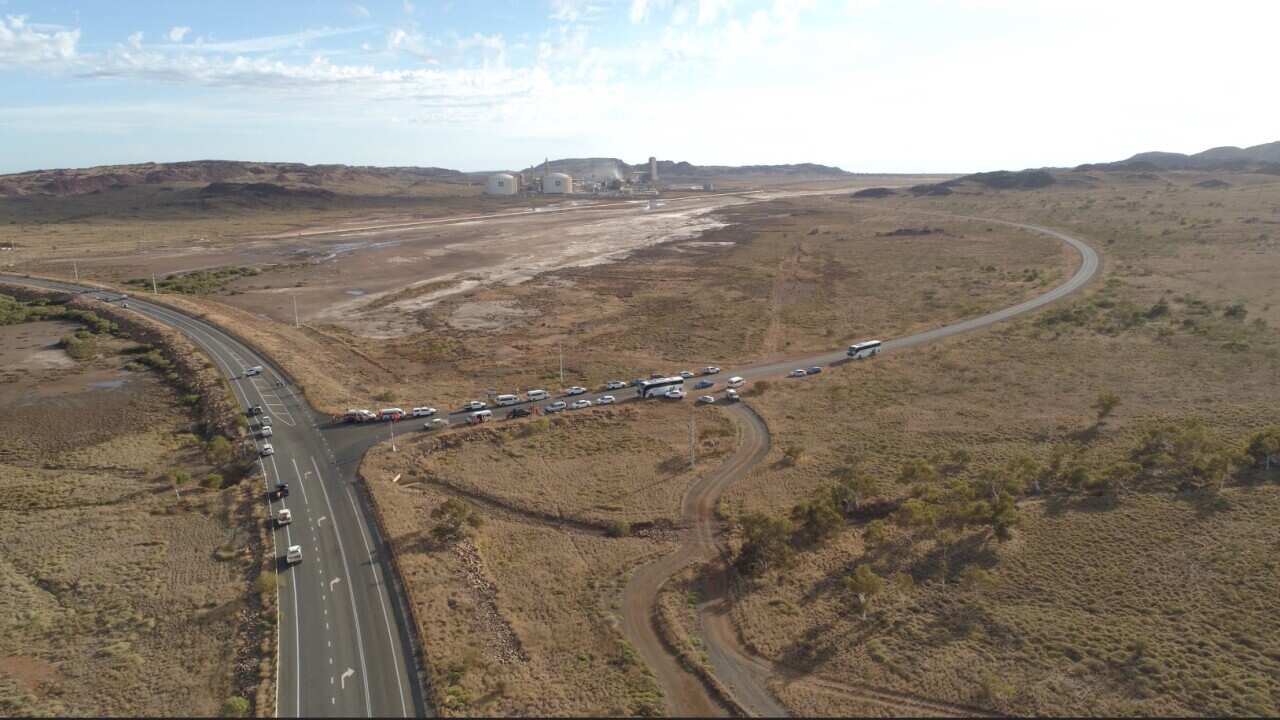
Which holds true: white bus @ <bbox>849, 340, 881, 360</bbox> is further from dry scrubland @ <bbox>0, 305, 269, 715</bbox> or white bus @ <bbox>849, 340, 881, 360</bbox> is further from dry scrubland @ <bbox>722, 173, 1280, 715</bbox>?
dry scrubland @ <bbox>0, 305, 269, 715</bbox>

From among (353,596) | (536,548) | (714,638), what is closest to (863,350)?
(536,548)

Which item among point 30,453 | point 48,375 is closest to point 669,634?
point 30,453

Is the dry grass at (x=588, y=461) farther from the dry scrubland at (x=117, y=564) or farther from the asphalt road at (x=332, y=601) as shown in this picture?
the dry scrubland at (x=117, y=564)

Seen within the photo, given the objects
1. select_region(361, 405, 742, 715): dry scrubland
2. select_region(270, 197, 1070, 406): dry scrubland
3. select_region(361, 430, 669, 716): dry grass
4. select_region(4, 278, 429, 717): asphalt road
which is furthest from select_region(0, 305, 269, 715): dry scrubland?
select_region(270, 197, 1070, 406): dry scrubland

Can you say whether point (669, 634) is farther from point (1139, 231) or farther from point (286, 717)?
point (1139, 231)

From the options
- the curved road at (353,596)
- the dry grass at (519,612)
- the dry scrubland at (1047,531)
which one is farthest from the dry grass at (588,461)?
the dry scrubland at (1047,531)

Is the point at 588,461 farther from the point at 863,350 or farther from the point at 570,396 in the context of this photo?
the point at 863,350
